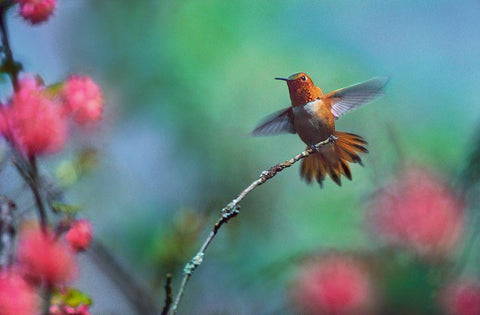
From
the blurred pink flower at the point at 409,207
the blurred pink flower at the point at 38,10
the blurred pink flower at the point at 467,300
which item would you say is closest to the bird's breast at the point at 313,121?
the blurred pink flower at the point at 409,207

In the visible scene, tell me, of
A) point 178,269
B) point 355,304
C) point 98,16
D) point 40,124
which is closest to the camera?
point 40,124

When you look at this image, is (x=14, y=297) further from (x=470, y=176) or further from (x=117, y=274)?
(x=470, y=176)

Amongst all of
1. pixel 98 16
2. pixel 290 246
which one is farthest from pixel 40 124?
pixel 98 16

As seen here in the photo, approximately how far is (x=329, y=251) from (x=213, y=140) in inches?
51.2

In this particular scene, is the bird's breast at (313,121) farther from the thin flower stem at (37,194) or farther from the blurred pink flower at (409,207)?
the thin flower stem at (37,194)

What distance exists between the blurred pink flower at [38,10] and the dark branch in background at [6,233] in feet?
0.88

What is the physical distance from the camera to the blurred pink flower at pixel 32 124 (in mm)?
650

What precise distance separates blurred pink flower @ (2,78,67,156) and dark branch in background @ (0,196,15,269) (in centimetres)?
6

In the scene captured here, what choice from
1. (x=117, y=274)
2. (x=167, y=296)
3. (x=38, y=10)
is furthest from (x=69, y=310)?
(x=38, y=10)

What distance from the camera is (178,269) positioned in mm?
1273

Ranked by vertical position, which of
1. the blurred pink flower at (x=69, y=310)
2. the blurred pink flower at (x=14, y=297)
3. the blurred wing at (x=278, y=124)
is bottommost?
the blurred pink flower at (x=14, y=297)

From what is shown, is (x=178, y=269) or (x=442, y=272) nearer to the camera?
(x=442, y=272)

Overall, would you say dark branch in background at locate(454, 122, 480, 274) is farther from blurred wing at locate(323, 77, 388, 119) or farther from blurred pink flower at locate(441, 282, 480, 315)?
blurred wing at locate(323, 77, 388, 119)

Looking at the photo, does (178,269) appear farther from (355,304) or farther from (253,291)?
(355,304)
